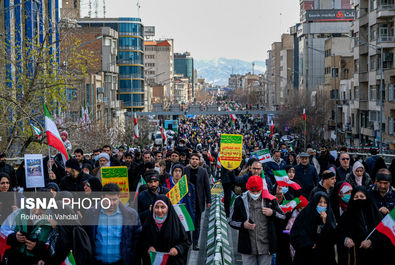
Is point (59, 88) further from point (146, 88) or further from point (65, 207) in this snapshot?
point (146, 88)

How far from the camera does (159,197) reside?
8297mm

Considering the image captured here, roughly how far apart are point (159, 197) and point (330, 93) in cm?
6503

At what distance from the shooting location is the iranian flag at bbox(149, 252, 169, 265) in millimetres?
8375

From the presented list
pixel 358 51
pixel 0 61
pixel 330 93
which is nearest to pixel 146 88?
pixel 330 93

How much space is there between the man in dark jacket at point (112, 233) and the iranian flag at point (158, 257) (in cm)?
24

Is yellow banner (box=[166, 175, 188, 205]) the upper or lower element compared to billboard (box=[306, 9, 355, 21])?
lower

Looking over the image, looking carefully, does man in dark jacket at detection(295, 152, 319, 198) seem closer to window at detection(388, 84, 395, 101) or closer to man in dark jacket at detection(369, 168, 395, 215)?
man in dark jacket at detection(369, 168, 395, 215)

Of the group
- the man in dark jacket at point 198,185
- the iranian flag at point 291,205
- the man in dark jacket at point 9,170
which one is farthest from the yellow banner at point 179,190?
the man in dark jacket at point 9,170

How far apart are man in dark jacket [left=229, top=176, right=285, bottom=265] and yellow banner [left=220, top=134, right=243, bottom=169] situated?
6989 millimetres

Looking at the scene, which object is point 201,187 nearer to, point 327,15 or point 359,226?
point 359,226

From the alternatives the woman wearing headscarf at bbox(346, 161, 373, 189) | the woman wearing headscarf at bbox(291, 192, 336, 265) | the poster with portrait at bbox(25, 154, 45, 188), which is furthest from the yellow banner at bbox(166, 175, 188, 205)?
the poster with portrait at bbox(25, 154, 45, 188)

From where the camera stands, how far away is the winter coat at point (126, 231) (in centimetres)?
830

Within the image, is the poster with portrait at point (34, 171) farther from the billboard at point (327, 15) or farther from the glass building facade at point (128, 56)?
the billboard at point (327, 15)

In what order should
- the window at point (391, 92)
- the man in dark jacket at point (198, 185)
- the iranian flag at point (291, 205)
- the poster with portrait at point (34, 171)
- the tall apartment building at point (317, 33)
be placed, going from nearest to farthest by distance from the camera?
1. the iranian flag at point (291, 205)
2. the poster with portrait at point (34, 171)
3. the man in dark jacket at point (198, 185)
4. the window at point (391, 92)
5. the tall apartment building at point (317, 33)
